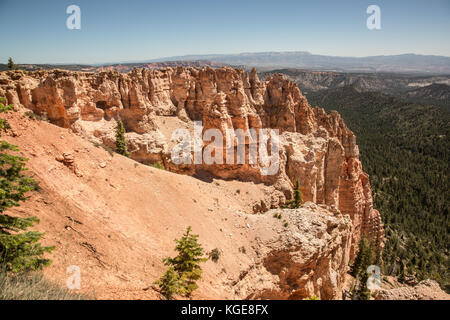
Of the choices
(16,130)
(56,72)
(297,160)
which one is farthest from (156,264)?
(56,72)

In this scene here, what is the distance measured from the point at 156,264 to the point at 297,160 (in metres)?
20.5

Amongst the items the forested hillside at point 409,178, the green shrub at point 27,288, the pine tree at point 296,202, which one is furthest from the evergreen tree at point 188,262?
the forested hillside at point 409,178

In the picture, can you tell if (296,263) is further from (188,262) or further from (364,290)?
(364,290)

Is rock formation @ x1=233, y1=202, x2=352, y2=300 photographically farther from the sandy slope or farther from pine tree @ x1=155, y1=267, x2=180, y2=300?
pine tree @ x1=155, y1=267, x2=180, y2=300

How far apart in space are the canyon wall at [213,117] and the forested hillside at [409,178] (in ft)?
43.9

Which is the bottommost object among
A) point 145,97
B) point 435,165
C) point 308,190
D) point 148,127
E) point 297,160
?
point 435,165

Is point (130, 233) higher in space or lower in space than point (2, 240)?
lower

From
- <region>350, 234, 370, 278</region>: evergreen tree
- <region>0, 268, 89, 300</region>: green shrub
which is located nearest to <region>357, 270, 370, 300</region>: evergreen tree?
<region>350, 234, 370, 278</region>: evergreen tree

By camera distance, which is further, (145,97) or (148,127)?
(145,97)

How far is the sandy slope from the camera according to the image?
37.6ft

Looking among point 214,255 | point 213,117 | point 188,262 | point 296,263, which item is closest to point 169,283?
point 188,262

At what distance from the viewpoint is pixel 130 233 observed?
14742 millimetres

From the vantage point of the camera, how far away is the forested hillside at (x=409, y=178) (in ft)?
156
